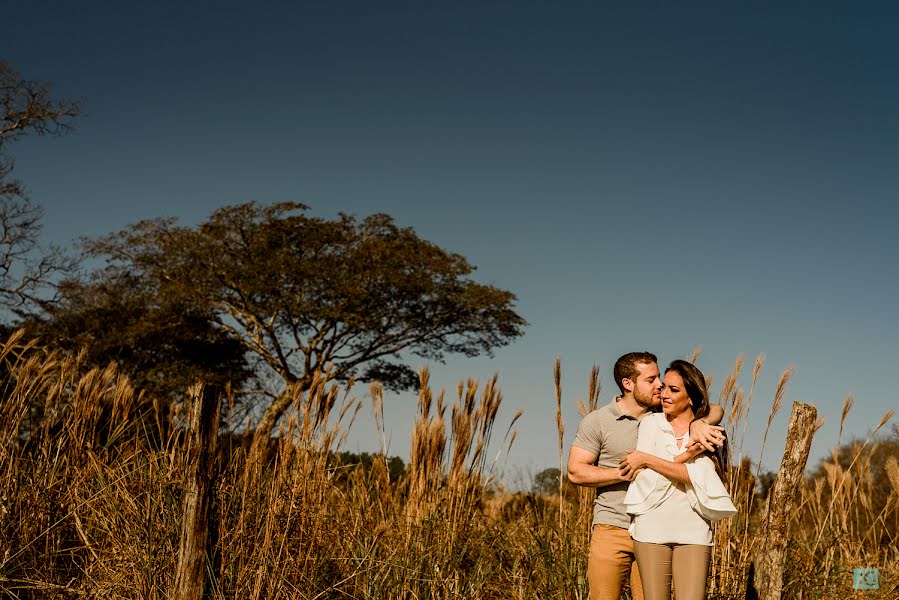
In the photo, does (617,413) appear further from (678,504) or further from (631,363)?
(678,504)

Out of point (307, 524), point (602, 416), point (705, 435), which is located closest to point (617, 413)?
point (602, 416)

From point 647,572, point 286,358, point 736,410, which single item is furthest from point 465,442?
point 286,358

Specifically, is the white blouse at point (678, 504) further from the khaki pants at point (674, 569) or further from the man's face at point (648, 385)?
the man's face at point (648, 385)

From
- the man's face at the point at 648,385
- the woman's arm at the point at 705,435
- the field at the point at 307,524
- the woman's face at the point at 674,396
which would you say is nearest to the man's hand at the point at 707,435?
the woman's arm at the point at 705,435

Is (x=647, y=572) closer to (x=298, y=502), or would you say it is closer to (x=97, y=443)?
(x=298, y=502)

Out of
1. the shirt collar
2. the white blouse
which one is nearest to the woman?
the white blouse

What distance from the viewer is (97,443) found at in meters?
4.07

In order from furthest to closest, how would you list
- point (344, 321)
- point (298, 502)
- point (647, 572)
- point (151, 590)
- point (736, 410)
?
point (344, 321) < point (736, 410) < point (298, 502) < point (151, 590) < point (647, 572)

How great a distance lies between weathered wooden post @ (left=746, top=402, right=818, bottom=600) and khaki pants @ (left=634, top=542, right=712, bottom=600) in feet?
0.94

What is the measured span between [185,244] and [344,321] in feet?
16.1

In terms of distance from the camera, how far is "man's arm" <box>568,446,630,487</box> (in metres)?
2.65

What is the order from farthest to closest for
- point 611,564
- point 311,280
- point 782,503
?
point 311,280 → point 611,564 → point 782,503

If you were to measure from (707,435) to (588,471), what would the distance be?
0.50 metres

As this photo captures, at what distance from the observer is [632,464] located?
252 cm
